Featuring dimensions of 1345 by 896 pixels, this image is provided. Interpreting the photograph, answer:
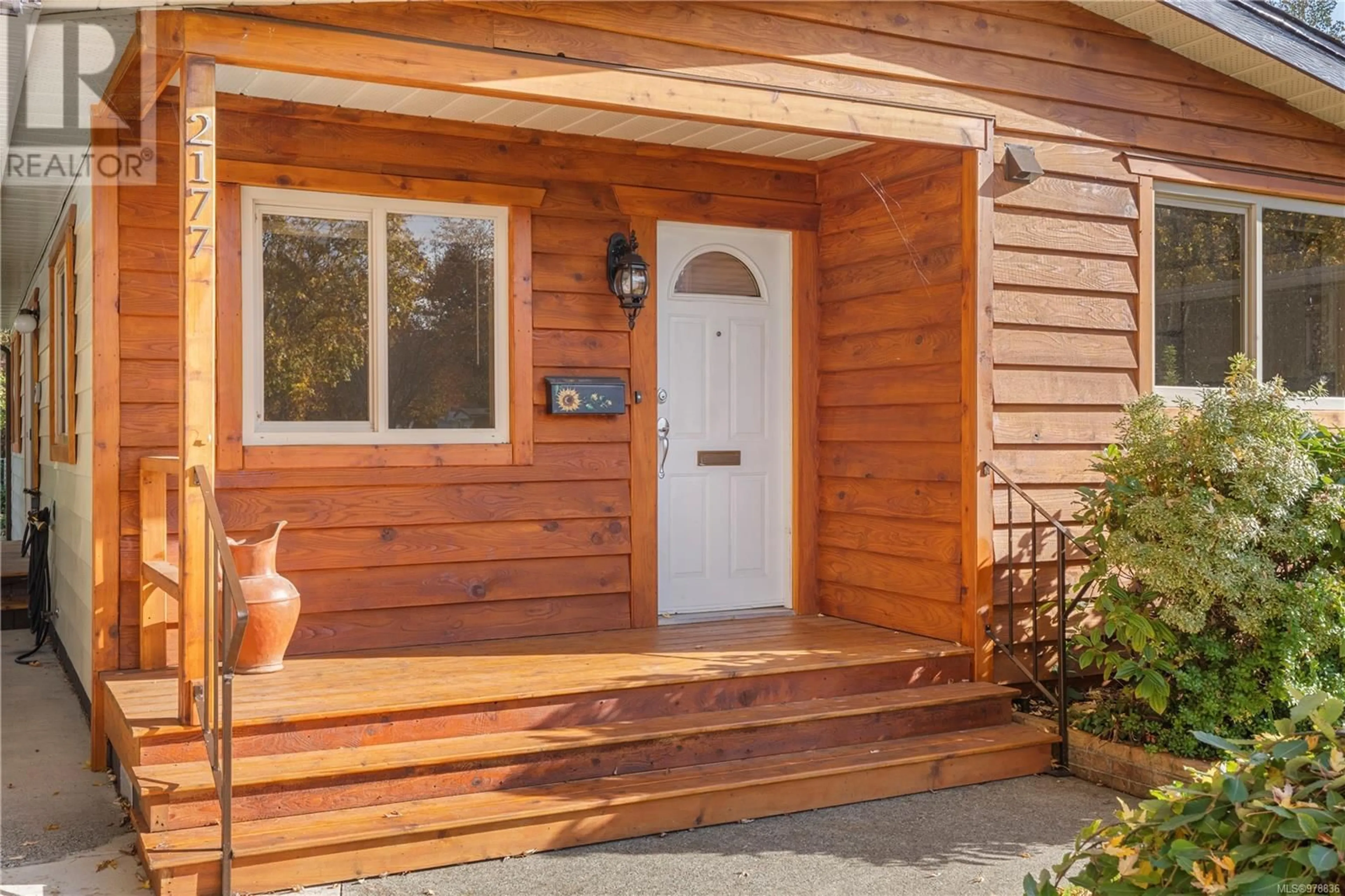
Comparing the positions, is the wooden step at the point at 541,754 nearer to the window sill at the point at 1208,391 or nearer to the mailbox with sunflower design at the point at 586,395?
the mailbox with sunflower design at the point at 586,395

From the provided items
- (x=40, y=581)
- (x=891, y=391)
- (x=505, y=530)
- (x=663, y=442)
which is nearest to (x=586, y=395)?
(x=663, y=442)

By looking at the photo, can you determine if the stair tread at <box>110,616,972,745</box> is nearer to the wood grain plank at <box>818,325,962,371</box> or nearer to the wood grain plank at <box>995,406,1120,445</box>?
the wood grain plank at <box>995,406,1120,445</box>

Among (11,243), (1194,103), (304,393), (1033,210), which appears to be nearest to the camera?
(304,393)

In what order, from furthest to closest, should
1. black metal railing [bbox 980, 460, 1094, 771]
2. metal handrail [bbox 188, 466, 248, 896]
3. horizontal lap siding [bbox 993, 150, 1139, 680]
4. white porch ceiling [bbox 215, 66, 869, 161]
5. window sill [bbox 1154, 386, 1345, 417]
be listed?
window sill [bbox 1154, 386, 1345, 417] < horizontal lap siding [bbox 993, 150, 1139, 680] < black metal railing [bbox 980, 460, 1094, 771] < white porch ceiling [bbox 215, 66, 869, 161] < metal handrail [bbox 188, 466, 248, 896]

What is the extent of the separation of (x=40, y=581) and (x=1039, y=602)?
6.30 metres

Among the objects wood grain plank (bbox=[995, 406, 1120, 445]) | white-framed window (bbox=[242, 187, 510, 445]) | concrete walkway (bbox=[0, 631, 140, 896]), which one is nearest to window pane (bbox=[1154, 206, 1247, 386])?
wood grain plank (bbox=[995, 406, 1120, 445])

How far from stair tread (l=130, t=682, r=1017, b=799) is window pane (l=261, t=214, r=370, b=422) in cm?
180

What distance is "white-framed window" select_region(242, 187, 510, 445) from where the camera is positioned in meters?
5.02

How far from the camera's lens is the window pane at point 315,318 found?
5035mm

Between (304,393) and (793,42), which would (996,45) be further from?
(304,393)

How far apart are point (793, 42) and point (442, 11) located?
1512 millimetres

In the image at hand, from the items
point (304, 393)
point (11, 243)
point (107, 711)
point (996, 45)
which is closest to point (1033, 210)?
point (996, 45)

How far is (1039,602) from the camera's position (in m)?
5.46

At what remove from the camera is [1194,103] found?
595cm
